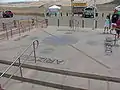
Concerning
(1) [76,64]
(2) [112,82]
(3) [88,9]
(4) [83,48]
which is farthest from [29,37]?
(3) [88,9]

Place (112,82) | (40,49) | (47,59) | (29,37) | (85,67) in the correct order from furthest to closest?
1. (29,37)
2. (40,49)
3. (47,59)
4. (85,67)
5. (112,82)

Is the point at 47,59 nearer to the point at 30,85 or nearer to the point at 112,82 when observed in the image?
the point at 30,85

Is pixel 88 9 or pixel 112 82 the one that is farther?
pixel 88 9

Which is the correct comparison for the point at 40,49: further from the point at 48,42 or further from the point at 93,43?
the point at 93,43

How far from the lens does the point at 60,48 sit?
1077 centimetres

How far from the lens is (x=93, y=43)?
38.5 ft

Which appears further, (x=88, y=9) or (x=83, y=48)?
(x=88, y=9)

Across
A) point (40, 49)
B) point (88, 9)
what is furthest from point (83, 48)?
point (88, 9)

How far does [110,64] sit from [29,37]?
7.26 metres

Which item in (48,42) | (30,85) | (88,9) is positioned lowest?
(30,85)

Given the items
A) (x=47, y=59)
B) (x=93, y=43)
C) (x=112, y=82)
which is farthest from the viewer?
(x=93, y=43)

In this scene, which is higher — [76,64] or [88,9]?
[88,9]

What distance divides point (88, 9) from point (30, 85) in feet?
80.5

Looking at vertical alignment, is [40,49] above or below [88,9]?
below
